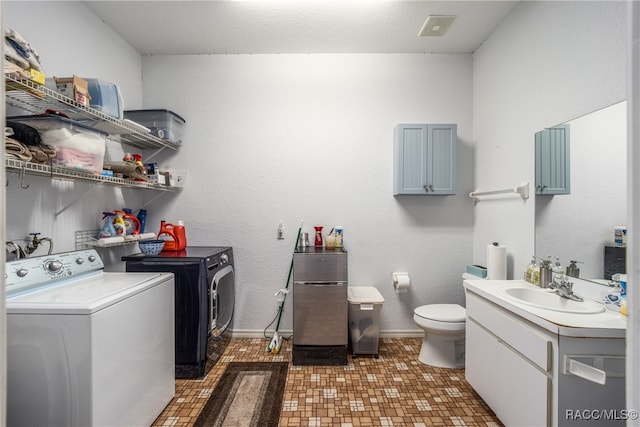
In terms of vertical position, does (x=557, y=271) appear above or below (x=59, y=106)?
below

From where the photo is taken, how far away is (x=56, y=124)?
1611 millimetres

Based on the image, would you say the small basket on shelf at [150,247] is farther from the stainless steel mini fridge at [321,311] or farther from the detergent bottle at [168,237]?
the stainless steel mini fridge at [321,311]

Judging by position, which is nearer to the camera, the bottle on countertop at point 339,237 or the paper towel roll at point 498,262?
the paper towel roll at point 498,262

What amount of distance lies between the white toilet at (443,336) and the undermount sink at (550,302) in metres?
0.56

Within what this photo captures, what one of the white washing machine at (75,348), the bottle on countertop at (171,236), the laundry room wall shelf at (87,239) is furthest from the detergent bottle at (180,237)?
the white washing machine at (75,348)

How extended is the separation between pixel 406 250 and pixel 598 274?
149 cm

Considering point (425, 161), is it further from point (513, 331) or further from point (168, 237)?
point (168, 237)

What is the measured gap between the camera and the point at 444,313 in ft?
7.96

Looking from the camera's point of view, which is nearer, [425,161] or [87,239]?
[87,239]

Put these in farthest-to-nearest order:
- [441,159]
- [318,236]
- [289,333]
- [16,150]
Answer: [289,333]
[318,236]
[441,159]
[16,150]

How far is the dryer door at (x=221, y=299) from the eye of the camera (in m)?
2.33

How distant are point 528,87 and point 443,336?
2010mm

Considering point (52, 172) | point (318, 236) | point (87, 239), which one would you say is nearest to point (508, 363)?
point (318, 236)

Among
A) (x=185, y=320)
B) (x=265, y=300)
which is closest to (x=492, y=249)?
(x=265, y=300)
